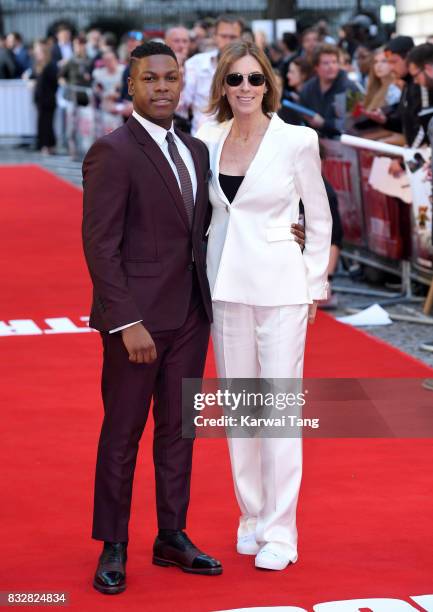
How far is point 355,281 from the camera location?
12.1m

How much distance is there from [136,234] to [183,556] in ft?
3.94

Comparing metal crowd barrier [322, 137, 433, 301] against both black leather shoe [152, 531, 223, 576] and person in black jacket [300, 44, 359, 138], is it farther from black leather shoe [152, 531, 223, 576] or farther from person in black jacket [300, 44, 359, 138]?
black leather shoe [152, 531, 223, 576]

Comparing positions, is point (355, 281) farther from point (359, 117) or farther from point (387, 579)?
point (387, 579)

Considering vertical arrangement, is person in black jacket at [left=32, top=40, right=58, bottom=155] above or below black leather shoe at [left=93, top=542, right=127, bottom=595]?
below

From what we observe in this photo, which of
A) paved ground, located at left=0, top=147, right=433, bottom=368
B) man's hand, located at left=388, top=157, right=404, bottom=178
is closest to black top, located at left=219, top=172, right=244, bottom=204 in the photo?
paved ground, located at left=0, top=147, right=433, bottom=368

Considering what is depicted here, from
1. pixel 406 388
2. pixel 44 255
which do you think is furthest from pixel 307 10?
pixel 406 388

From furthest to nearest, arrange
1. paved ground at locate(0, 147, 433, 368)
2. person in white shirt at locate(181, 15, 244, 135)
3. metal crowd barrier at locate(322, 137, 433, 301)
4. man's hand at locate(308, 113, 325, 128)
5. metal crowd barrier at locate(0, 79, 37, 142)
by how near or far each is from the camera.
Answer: metal crowd barrier at locate(0, 79, 37, 142)
man's hand at locate(308, 113, 325, 128)
person in white shirt at locate(181, 15, 244, 135)
metal crowd barrier at locate(322, 137, 433, 301)
paved ground at locate(0, 147, 433, 368)

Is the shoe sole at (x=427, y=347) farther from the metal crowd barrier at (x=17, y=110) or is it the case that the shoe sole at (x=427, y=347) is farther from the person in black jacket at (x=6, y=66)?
the person in black jacket at (x=6, y=66)

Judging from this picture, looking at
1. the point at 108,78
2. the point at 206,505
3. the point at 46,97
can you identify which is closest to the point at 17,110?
the point at 46,97

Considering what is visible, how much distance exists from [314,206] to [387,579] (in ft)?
4.50

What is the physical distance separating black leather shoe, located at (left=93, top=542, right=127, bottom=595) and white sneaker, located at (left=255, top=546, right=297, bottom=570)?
1.62 ft

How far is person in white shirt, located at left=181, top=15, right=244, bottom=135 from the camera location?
11789 millimetres

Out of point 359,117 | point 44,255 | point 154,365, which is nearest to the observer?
point 154,365

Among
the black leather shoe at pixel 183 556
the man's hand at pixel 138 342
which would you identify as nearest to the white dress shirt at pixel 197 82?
the black leather shoe at pixel 183 556
